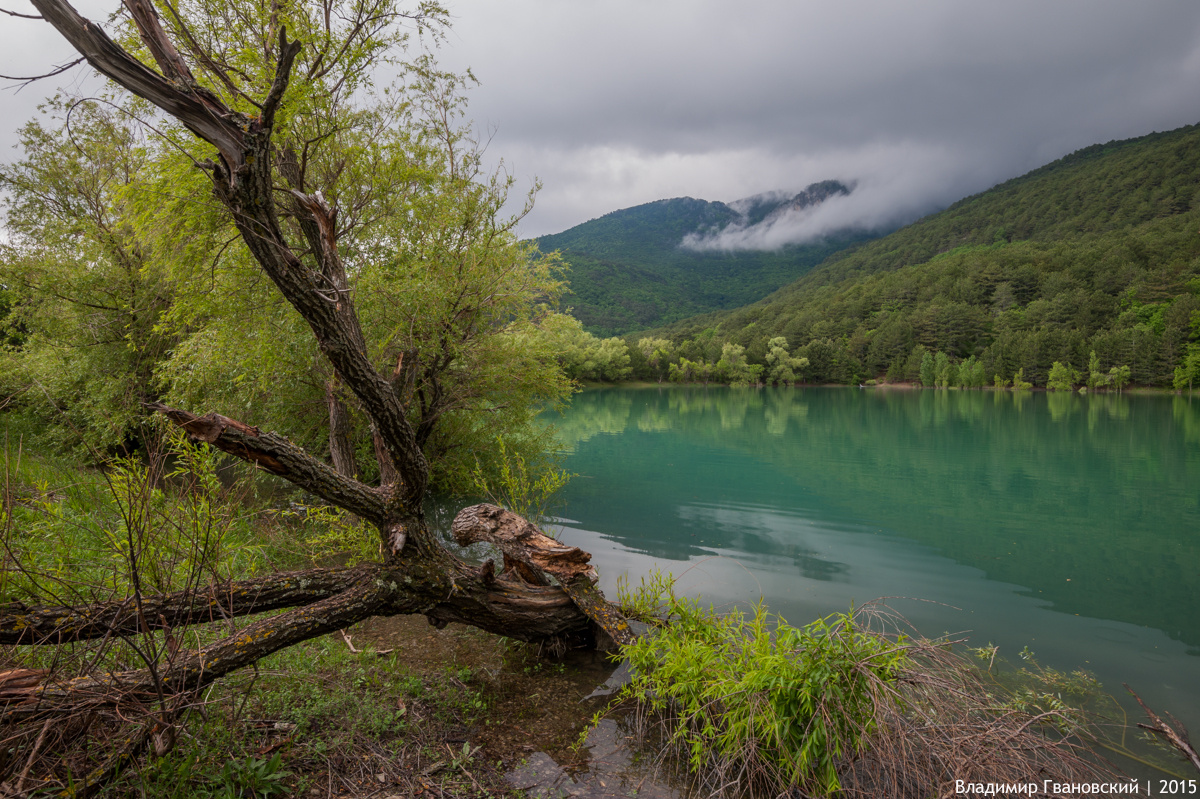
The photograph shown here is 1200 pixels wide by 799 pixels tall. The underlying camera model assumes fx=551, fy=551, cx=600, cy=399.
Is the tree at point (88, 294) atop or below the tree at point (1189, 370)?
atop

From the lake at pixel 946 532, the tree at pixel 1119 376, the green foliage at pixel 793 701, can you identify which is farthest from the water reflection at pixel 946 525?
the tree at pixel 1119 376

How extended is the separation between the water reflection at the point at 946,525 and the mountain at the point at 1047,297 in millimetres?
56842

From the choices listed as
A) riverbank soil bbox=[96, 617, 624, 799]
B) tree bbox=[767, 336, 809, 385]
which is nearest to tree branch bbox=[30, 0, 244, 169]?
riverbank soil bbox=[96, 617, 624, 799]

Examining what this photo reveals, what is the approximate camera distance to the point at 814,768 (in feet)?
12.1

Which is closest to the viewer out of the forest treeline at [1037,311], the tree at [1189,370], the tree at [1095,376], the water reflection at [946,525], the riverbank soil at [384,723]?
the riverbank soil at [384,723]

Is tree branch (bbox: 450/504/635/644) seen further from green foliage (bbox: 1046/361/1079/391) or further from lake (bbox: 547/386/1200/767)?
green foliage (bbox: 1046/361/1079/391)

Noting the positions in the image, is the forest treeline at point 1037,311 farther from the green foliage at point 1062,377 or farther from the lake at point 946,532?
the lake at point 946,532

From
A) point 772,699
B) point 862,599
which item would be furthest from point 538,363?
Result: point 772,699

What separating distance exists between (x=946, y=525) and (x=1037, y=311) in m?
99.5

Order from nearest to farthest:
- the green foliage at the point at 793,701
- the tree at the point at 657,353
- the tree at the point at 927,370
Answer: the green foliage at the point at 793,701 < the tree at the point at 927,370 < the tree at the point at 657,353

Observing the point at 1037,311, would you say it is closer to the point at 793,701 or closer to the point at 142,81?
the point at 793,701

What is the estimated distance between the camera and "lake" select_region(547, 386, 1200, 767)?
25.9 feet

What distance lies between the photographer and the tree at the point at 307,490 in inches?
117

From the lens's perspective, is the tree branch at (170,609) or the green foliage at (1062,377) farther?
the green foliage at (1062,377)
